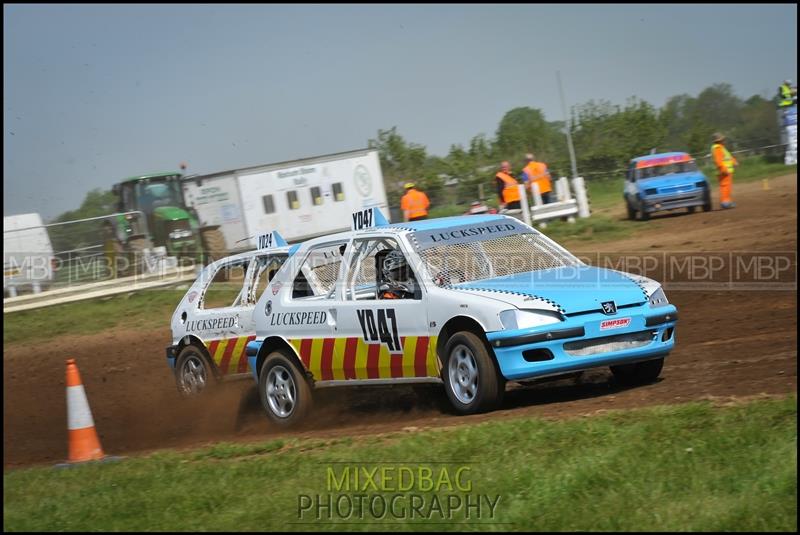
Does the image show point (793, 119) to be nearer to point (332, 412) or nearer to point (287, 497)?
A: point (332, 412)

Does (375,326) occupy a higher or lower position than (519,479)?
higher

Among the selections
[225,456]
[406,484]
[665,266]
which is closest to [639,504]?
[406,484]

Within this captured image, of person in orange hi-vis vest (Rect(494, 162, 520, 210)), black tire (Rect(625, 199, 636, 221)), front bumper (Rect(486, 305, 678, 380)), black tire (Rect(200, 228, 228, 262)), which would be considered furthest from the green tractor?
front bumper (Rect(486, 305, 678, 380))

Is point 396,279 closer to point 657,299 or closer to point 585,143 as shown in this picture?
point 657,299

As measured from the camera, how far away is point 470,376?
8070 millimetres

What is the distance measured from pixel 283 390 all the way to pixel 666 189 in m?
15.8

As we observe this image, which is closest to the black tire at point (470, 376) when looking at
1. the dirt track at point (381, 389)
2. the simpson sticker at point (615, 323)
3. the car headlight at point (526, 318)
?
the dirt track at point (381, 389)

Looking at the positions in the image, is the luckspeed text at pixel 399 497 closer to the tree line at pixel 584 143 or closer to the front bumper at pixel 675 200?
the front bumper at pixel 675 200

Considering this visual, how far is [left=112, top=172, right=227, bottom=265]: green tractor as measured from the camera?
24469 mm

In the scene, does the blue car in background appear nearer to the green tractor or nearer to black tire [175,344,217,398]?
the green tractor

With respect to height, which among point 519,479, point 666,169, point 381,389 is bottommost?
point 381,389

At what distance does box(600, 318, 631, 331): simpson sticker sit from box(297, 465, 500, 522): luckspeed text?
7.59 ft

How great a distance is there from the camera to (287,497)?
6.01 metres

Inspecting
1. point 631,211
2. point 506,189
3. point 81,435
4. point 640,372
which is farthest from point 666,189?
point 81,435
